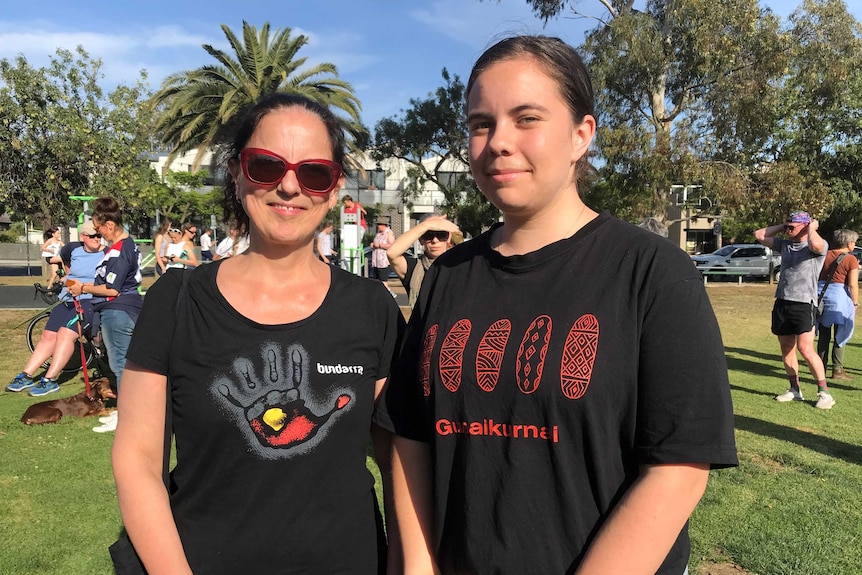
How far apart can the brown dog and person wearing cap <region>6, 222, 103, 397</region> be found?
97cm

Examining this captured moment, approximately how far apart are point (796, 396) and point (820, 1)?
2052 cm

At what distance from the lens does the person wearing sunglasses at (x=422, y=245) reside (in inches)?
183

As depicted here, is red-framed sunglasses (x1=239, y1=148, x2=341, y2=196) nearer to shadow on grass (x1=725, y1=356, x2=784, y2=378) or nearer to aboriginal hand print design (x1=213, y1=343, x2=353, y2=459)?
aboriginal hand print design (x1=213, y1=343, x2=353, y2=459)

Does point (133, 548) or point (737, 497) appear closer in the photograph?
point (133, 548)

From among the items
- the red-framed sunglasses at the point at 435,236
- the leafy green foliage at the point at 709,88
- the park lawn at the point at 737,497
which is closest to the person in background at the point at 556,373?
the park lawn at the point at 737,497

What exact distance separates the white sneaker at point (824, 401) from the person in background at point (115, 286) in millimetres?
7297

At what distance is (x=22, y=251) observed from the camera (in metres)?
43.1

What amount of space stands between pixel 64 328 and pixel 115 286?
155cm

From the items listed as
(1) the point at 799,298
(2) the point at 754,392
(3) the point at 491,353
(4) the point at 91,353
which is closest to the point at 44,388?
(4) the point at 91,353

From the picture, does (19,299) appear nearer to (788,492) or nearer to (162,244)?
(162,244)

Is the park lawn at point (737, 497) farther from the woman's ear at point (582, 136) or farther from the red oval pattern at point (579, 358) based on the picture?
the woman's ear at point (582, 136)

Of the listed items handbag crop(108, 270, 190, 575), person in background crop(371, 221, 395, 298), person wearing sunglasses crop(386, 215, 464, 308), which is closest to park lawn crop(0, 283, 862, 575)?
handbag crop(108, 270, 190, 575)

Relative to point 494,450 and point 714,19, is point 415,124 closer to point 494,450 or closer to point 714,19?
point 714,19

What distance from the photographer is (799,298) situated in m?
6.94
